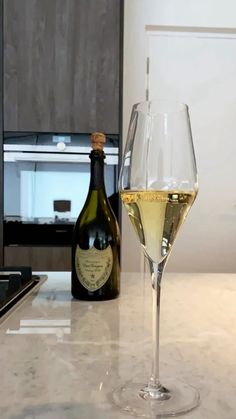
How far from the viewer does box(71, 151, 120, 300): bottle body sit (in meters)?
0.83

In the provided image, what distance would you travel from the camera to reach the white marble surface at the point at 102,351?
1.36 feet

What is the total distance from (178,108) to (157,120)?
1.0 inches

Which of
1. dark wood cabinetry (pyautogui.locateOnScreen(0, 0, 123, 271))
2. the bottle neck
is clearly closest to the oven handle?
dark wood cabinetry (pyautogui.locateOnScreen(0, 0, 123, 271))

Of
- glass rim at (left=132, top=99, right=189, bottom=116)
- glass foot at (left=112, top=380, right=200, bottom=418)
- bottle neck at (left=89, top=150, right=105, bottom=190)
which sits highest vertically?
glass rim at (left=132, top=99, right=189, bottom=116)

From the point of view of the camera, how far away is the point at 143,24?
9.29 ft

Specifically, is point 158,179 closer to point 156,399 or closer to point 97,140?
point 156,399

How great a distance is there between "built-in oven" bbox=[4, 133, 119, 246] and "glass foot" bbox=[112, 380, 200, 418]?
1.85 m

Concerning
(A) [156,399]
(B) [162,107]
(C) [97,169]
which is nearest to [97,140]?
(C) [97,169]

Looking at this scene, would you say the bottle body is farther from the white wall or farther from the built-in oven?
the white wall

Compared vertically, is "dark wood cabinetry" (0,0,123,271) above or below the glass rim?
above

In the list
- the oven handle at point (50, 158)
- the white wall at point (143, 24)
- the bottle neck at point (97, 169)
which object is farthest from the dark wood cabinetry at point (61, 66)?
the bottle neck at point (97, 169)

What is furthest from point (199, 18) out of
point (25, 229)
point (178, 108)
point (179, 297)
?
point (178, 108)

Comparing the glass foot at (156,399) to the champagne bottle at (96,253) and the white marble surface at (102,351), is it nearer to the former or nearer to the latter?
the white marble surface at (102,351)

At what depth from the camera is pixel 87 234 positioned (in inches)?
33.5
